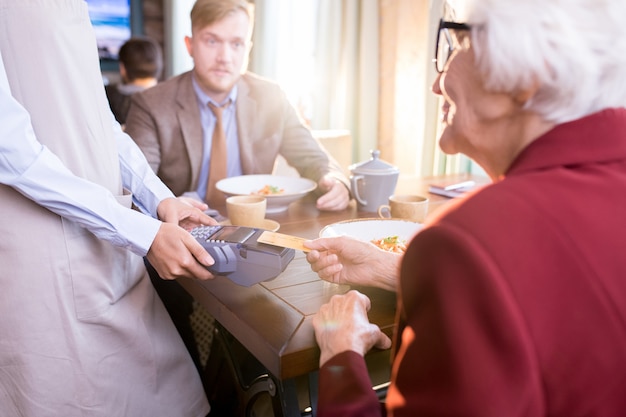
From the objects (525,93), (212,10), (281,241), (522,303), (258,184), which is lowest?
(258,184)

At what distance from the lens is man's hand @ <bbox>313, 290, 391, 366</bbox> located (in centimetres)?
78

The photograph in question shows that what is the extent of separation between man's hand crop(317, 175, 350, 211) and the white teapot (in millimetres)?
48

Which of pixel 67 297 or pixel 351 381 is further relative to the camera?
pixel 67 297

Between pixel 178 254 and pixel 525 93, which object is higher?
pixel 525 93

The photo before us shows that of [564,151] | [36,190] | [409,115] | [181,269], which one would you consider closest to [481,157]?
[564,151]

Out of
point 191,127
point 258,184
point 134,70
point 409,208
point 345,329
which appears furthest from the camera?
point 134,70

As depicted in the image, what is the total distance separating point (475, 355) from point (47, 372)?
32.8 inches

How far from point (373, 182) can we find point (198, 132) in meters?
0.84

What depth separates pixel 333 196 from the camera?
1.59 metres

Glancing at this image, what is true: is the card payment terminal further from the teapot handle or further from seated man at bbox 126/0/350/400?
seated man at bbox 126/0/350/400

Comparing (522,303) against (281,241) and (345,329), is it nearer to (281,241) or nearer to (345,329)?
(345,329)

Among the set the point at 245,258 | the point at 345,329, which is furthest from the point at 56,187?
the point at 345,329

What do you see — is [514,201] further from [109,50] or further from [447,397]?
[109,50]

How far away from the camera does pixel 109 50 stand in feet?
17.3
